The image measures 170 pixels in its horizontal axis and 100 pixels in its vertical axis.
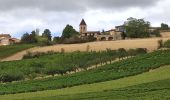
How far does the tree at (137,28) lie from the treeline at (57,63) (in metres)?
43.5

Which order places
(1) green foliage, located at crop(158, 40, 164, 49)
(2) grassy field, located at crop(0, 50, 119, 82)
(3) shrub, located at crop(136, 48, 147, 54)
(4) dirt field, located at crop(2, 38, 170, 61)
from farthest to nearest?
(4) dirt field, located at crop(2, 38, 170, 61), (1) green foliage, located at crop(158, 40, 164, 49), (3) shrub, located at crop(136, 48, 147, 54), (2) grassy field, located at crop(0, 50, 119, 82)

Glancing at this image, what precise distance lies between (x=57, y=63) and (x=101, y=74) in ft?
81.2

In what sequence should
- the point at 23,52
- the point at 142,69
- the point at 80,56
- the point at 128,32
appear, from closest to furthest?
the point at 142,69
the point at 80,56
the point at 23,52
the point at 128,32

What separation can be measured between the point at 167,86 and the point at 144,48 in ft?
168

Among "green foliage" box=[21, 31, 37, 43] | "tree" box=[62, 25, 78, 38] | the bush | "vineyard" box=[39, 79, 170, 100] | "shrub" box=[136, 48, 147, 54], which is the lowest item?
the bush

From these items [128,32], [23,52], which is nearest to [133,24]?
[128,32]

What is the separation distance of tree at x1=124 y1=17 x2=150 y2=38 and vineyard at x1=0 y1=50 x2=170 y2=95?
5842 cm

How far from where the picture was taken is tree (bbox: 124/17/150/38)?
139 metres

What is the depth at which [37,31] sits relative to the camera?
18912 cm

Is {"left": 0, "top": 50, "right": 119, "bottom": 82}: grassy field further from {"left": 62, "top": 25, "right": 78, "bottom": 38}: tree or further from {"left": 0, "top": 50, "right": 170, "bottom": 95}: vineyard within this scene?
{"left": 62, "top": 25, "right": 78, "bottom": 38}: tree

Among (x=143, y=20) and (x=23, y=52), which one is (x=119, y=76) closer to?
(x=23, y=52)

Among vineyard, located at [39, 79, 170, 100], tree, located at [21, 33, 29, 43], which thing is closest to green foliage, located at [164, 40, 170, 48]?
vineyard, located at [39, 79, 170, 100]

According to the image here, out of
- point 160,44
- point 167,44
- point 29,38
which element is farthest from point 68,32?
point 167,44

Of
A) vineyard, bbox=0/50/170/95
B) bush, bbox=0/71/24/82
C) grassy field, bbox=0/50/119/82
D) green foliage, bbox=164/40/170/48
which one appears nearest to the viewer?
vineyard, bbox=0/50/170/95
